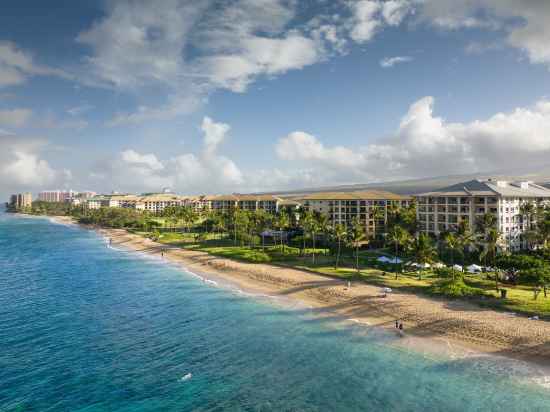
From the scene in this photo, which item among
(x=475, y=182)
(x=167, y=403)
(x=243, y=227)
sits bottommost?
(x=167, y=403)

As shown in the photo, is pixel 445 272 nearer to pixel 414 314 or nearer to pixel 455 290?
pixel 455 290

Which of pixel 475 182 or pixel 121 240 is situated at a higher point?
pixel 475 182

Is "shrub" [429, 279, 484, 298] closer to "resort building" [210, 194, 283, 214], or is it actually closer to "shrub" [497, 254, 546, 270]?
"shrub" [497, 254, 546, 270]

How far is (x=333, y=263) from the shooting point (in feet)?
258

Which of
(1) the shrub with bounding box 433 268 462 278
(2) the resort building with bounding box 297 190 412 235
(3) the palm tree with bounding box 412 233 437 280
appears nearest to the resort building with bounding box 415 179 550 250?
(2) the resort building with bounding box 297 190 412 235

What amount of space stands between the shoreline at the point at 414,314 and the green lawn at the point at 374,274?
8.31ft

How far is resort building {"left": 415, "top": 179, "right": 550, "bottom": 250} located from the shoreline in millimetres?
35554

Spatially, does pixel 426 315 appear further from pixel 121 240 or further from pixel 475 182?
pixel 121 240

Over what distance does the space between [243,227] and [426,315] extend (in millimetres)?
75938

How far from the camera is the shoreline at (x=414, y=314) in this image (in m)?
38.3

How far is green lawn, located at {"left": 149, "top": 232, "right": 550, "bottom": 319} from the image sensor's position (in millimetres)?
48219

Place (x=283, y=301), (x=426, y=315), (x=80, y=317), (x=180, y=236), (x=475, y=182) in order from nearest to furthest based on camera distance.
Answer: (x=426, y=315)
(x=80, y=317)
(x=283, y=301)
(x=475, y=182)
(x=180, y=236)

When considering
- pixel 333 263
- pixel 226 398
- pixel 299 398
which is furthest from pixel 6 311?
pixel 333 263

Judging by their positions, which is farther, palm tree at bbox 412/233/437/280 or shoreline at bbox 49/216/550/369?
palm tree at bbox 412/233/437/280
